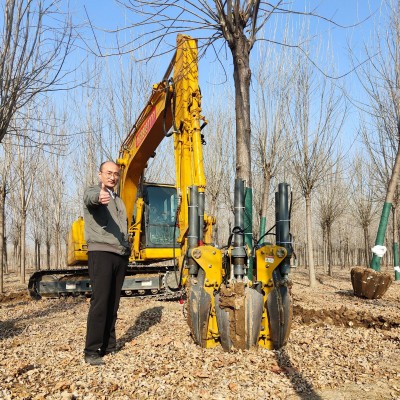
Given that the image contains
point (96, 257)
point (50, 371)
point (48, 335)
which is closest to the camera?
point (50, 371)

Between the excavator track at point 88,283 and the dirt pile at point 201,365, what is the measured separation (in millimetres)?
3473

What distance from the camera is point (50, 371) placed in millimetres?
3303

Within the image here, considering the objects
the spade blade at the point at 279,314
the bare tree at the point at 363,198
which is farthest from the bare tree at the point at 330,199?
the spade blade at the point at 279,314

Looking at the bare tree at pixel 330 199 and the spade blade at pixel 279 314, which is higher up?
the bare tree at pixel 330 199

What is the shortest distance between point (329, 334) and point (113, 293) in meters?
2.36

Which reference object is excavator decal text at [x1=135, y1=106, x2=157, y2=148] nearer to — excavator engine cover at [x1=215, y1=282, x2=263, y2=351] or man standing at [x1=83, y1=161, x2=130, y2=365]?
man standing at [x1=83, y1=161, x2=130, y2=365]

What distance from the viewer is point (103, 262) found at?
363 cm

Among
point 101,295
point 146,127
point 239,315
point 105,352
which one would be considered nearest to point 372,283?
point 146,127

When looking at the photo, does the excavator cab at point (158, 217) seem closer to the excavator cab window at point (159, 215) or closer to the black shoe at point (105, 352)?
the excavator cab window at point (159, 215)

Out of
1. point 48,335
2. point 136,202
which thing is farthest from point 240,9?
point 136,202

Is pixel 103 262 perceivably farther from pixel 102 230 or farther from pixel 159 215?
pixel 159 215

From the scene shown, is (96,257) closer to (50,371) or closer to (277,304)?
(50,371)

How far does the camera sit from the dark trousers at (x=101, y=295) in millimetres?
3562

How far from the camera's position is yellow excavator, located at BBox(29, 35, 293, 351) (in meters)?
3.74
